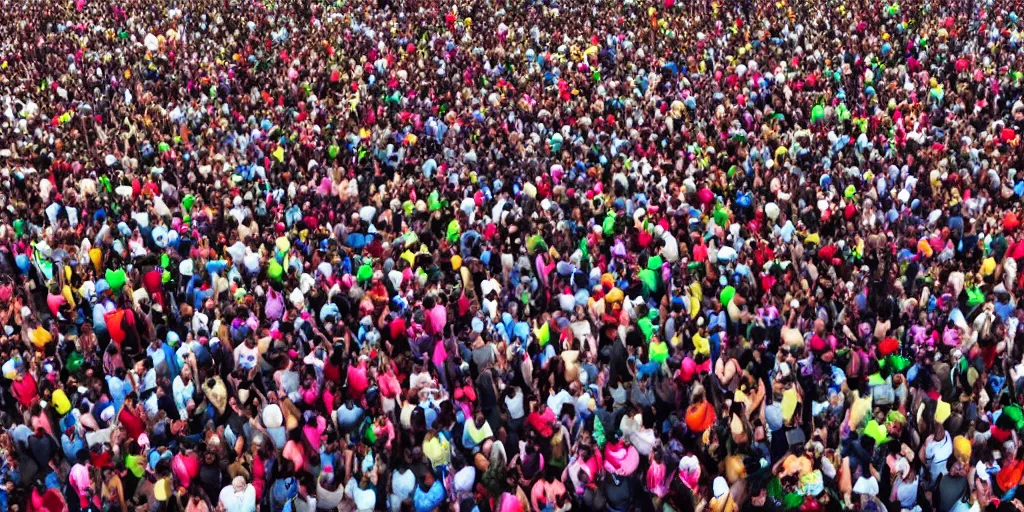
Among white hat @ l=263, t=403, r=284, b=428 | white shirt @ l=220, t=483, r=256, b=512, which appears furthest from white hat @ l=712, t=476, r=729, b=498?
white hat @ l=263, t=403, r=284, b=428

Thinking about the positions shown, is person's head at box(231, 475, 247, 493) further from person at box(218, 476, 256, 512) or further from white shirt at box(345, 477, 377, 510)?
white shirt at box(345, 477, 377, 510)

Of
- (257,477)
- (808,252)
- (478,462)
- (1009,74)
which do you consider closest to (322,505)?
(257,477)

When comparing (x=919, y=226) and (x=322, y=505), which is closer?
(x=322, y=505)

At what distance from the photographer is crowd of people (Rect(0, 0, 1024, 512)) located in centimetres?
838

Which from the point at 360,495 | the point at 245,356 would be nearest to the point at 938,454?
the point at 360,495

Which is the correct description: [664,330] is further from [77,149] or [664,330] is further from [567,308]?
[77,149]

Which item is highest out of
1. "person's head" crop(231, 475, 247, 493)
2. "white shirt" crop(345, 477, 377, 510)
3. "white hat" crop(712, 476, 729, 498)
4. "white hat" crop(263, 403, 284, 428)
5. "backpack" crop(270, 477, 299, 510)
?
"white hat" crop(263, 403, 284, 428)

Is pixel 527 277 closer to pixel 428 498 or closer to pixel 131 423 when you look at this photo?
pixel 428 498

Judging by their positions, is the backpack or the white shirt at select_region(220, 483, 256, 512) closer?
the white shirt at select_region(220, 483, 256, 512)

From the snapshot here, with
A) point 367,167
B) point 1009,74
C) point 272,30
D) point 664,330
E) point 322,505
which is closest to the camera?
point 322,505

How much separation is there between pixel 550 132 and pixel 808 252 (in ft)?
18.8

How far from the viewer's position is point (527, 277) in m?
11.5

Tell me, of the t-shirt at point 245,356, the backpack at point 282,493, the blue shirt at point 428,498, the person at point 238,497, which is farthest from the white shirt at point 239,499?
the t-shirt at point 245,356

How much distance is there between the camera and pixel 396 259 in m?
12.1
